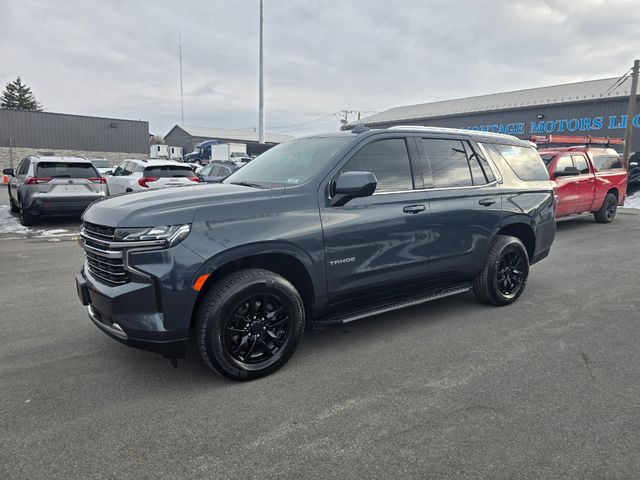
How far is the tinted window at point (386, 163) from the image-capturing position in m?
3.93

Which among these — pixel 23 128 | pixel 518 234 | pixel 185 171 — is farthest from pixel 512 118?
pixel 23 128

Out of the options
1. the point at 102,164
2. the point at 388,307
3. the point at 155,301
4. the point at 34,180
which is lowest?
the point at 388,307

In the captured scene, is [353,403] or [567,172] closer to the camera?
[353,403]

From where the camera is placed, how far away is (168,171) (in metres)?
12.0

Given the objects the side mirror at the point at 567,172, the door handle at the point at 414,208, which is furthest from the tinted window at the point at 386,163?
the side mirror at the point at 567,172

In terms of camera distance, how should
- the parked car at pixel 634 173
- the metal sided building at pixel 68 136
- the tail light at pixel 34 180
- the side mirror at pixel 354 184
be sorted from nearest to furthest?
the side mirror at pixel 354 184 < the tail light at pixel 34 180 < the parked car at pixel 634 173 < the metal sided building at pixel 68 136

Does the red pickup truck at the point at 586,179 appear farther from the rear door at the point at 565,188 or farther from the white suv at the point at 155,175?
the white suv at the point at 155,175

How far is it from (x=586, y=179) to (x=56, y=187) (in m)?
12.1

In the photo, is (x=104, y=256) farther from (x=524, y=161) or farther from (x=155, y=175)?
(x=155, y=175)

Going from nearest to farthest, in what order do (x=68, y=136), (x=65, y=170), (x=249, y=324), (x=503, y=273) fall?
(x=249, y=324), (x=503, y=273), (x=65, y=170), (x=68, y=136)

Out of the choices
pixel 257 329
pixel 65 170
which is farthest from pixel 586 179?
pixel 65 170

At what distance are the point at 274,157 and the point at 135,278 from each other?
205 cm

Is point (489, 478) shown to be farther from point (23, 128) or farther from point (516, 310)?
point (23, 128)

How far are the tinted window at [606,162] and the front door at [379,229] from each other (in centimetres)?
936
